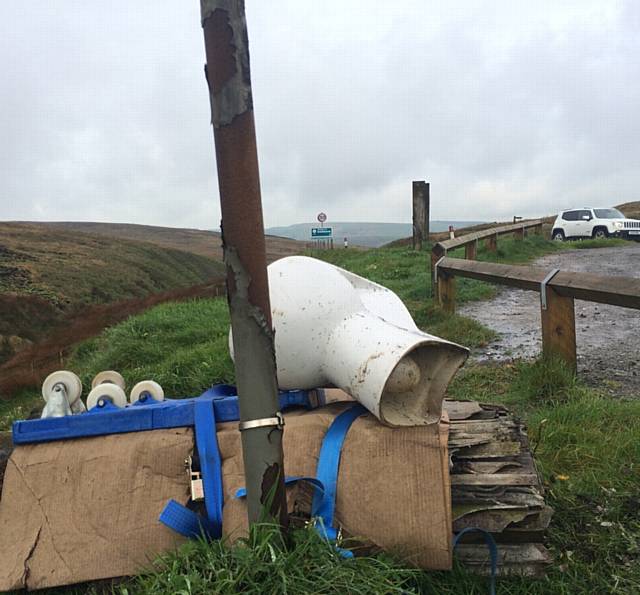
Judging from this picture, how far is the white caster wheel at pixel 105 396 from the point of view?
100 inches

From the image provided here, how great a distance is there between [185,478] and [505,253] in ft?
39.7

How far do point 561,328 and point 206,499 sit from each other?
9.53 ft

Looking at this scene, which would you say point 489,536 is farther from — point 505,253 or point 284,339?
point 505,253

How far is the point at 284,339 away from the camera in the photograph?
2350 millimetres

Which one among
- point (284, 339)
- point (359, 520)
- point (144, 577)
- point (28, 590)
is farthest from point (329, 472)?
point (28, 590)

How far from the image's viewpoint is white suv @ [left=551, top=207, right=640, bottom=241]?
2007 cm

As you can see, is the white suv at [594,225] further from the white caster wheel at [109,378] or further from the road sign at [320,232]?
the white caster wheel at [109,378]

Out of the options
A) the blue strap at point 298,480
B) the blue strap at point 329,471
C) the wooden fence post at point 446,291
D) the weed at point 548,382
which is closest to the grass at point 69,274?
the wooden fence post at point 446,291

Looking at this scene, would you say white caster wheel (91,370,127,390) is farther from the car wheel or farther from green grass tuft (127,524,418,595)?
the car wheel

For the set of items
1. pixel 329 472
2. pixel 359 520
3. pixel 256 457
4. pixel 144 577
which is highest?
pixel 256 457

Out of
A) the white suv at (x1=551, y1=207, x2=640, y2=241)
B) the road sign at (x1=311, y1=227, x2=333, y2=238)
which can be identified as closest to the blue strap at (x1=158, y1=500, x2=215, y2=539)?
the road sign at (x1=311, y1=227, x2=333, y2=238)

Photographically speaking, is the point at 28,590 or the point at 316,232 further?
the point at 316,232

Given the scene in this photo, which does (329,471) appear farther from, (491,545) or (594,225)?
(594,225)

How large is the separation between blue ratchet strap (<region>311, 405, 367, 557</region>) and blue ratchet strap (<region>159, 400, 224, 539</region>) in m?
0.36
